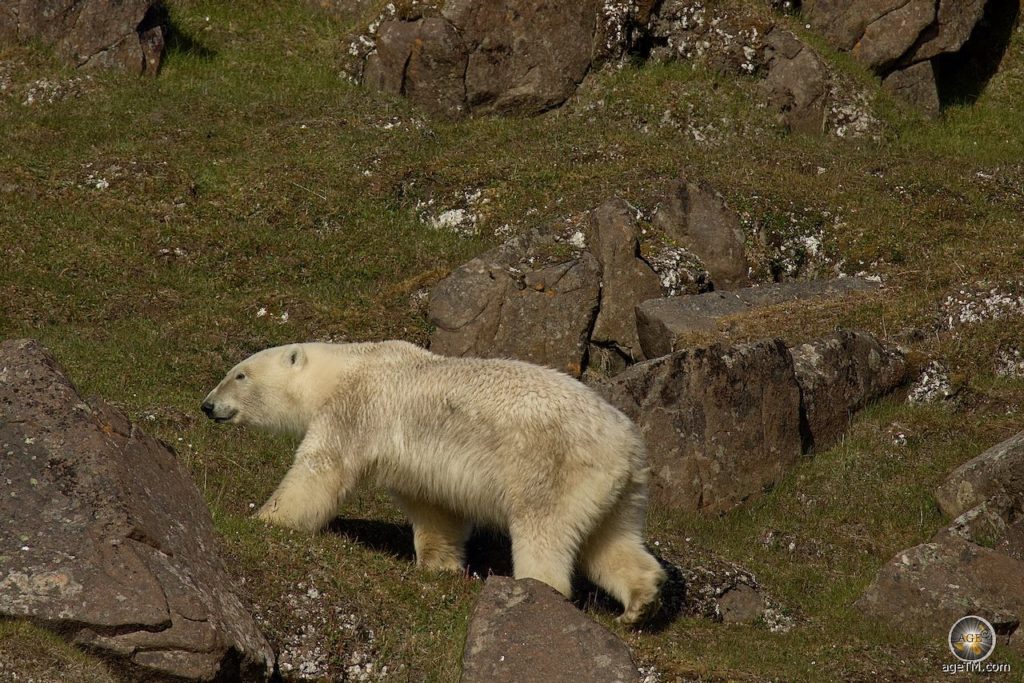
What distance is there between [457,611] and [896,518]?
231 inches

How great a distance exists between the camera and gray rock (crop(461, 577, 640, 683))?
8531mm

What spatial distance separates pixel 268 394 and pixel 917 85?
1857cm

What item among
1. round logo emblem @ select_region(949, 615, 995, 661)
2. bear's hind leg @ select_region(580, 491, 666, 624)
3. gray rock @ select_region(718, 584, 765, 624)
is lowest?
gray rock @ select_region(718, 584, 765, 624)

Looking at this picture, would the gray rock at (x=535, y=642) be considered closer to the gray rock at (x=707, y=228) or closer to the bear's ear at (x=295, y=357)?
the bear's ear at (x=295, y=357)

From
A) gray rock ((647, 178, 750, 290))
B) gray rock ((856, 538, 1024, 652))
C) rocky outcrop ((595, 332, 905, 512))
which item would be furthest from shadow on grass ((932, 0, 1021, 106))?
gray rock ((856, 538, 1024, 652))

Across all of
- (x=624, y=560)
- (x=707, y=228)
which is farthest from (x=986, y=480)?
(x=707, y=228)

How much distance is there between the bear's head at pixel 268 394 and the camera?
1138 cm

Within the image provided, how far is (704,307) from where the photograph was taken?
57.4ft

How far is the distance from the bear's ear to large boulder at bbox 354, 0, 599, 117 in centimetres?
1404

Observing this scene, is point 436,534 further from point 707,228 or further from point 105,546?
point 707,228

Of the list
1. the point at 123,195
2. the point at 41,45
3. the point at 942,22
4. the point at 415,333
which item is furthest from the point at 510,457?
the point at 942,22

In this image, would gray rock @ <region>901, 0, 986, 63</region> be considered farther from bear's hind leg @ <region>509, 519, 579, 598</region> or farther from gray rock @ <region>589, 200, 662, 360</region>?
bear's hind leg @ <region>509, 519, 579, 598</region>

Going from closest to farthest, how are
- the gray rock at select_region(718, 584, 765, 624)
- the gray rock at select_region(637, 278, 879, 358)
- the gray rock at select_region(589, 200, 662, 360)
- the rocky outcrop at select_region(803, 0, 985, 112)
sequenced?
the gray rock at select_region(718, 584, 765, 624) < the gray rock at select_region(637, 278, 879, 358) < the gray rock at select_region(589, 200, 662, 360) < the rocky outcrop at select_region(803, 0, 985, 112)

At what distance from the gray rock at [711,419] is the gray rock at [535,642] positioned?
533 cm
